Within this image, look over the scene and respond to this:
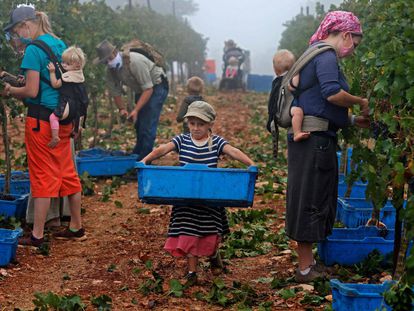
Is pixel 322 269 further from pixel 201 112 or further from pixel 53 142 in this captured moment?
pixel 53 142

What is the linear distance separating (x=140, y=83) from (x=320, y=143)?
500 cm

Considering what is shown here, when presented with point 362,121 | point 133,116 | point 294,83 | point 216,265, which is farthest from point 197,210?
point 133,116

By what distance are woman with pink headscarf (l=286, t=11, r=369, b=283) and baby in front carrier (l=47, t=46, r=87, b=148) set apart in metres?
2.31

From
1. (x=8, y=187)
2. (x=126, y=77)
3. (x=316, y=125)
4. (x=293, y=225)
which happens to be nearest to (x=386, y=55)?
(x=316, y=125)

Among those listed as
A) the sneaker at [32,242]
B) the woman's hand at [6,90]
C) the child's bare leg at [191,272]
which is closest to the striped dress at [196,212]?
the child's bare leg at [191,272]

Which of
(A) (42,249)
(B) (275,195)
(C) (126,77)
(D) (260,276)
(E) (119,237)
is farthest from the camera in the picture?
(C) (126,77)

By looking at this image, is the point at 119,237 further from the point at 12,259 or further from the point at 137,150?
the point at 137,150

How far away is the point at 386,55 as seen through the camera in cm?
426

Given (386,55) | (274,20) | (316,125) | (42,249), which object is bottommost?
(42,249)

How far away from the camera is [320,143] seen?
5562 mm

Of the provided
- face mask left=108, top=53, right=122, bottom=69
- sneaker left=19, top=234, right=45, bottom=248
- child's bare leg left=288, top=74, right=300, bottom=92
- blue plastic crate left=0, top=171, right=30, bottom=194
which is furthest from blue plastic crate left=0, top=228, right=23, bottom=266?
face mask left=108, top=53, right=122, bottom=69

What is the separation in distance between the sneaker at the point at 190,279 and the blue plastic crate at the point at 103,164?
16.5 feet

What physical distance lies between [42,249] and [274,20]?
6664 inches

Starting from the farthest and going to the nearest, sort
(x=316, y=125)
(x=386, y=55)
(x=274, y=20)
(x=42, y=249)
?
(x=274, y=20) → (x=42, y=249) → (x=316, y=125) → (x=386, y=55)
